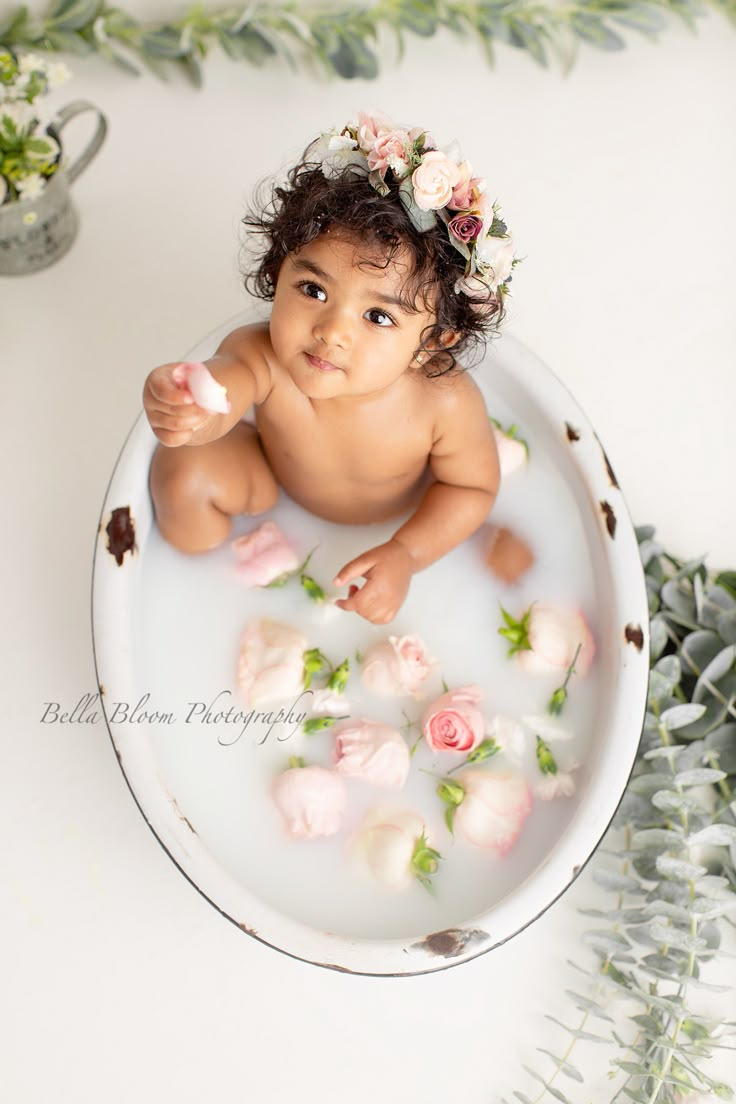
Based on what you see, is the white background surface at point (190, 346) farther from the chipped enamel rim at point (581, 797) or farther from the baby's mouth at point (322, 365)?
the baby's mouth at point (322, 365)

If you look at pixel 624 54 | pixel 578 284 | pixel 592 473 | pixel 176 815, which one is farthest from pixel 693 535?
pixel 624 54

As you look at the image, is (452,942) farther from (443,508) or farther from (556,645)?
(443,508)

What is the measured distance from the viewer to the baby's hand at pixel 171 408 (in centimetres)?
82

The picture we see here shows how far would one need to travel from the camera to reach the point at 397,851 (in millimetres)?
972

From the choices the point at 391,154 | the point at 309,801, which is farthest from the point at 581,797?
the point at 391,154

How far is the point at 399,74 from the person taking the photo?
4.90 feet

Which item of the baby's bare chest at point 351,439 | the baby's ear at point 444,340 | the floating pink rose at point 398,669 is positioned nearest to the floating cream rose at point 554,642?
the floating pink rose at point 398,669

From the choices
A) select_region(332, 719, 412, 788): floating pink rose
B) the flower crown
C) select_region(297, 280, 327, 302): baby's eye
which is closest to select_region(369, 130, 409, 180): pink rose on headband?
the flower crown

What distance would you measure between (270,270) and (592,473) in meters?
0.41

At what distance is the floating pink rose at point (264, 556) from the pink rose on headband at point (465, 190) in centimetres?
43

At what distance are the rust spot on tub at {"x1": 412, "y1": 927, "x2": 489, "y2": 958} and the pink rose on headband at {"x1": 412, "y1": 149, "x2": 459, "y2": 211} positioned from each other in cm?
63

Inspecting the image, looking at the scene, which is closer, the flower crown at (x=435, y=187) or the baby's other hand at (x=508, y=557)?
the flower crown at (x=435, y=187)

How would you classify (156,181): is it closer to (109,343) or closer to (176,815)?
(109,343)

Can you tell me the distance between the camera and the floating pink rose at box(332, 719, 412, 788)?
3.29ft
